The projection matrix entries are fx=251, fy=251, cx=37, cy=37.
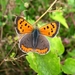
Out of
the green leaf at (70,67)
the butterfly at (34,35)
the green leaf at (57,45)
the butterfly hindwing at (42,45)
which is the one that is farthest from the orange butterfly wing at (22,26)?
the green leaf at (70,67)

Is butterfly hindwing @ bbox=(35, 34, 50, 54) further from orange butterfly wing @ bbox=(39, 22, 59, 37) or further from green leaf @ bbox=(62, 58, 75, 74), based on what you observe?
green leaf @ bbox=(62, 58, 75, 74)

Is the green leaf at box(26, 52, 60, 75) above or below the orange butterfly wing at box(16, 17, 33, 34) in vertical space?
below

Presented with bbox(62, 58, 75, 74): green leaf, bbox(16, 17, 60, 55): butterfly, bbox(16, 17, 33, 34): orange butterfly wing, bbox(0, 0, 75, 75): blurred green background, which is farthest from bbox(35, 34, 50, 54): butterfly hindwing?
bbox(0, 0, 75, 75): blurred green background

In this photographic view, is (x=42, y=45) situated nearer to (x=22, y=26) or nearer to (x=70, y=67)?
(x=22, y=26)

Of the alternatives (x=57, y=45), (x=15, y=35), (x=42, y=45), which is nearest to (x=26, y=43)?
(x=42, y=45)

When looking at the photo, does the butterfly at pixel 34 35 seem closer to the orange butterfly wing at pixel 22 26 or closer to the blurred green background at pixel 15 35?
the orange butterfly wing at pixel 22 26

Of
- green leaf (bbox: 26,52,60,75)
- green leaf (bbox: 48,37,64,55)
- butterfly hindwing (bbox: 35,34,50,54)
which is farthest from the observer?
green leaf (bbox: 48,37,64,55)

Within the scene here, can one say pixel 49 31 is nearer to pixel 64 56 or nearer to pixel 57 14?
pixel 57 14
